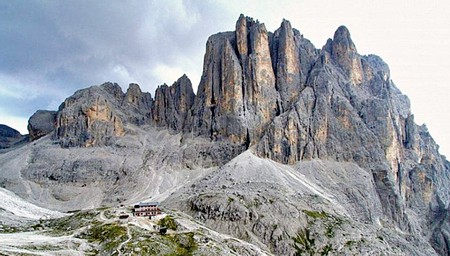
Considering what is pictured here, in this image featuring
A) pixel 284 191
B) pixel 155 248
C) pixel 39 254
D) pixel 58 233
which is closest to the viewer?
pixel 39 254

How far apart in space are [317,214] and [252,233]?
31.8 m

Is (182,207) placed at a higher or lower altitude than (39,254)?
higher

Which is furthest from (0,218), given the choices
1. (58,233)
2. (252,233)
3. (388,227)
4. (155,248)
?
(388,227)

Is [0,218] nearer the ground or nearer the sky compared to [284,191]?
nearer the ground

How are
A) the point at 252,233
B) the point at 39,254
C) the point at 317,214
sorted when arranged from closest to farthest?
1. the point at 39,254
2. the point at 252,233
3. the point at 317,214

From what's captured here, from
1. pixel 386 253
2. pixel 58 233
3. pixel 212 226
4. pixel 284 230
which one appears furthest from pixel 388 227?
pixel 58 233

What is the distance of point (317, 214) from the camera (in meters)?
174

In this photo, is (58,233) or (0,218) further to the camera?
(0,218)

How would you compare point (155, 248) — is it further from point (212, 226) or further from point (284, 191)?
point (284, 191)

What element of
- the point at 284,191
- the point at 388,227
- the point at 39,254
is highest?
the point at 284,191

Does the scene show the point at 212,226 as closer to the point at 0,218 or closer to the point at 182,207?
the point at 182,207

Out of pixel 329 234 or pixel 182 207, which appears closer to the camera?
pixel 329 234

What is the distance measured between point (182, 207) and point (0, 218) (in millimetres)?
66988

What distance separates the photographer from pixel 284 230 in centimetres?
16050
